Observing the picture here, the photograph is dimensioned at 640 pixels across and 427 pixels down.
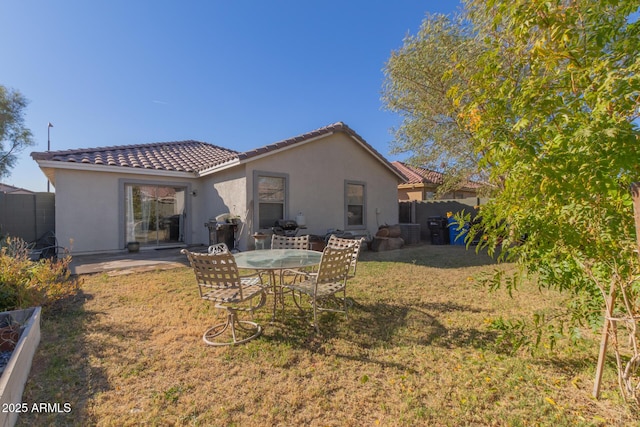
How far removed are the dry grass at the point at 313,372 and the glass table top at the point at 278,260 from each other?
83cm

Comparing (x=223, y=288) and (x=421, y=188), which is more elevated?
(x=421, y=188)

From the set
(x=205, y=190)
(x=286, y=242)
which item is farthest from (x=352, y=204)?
(x=286, y=242)

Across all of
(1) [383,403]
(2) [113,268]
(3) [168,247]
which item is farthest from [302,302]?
(3) [168,247]

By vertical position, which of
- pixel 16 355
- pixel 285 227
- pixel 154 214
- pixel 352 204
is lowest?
pixel 16 355

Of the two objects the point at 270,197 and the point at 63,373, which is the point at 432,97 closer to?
the point at 270,197

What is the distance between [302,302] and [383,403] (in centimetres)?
265

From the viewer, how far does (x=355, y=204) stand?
11430mm

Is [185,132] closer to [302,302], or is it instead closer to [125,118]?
[125,118]

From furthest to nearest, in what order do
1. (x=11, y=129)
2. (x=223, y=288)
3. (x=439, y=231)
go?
(x=11, y=129) → (x=439, y=231) → (x=223, y=288)

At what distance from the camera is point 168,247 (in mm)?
9992

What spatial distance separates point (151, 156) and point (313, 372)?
34.0 feet

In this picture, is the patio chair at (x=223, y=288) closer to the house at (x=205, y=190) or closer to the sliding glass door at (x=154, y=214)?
the house at (x=205, y=190)

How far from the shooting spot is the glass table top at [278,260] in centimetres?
365

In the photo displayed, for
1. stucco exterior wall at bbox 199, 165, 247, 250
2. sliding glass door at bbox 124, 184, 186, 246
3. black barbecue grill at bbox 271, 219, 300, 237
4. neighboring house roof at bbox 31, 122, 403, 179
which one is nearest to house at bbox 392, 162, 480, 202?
neighboring house roof at bbox 31, 122, 403, 179
